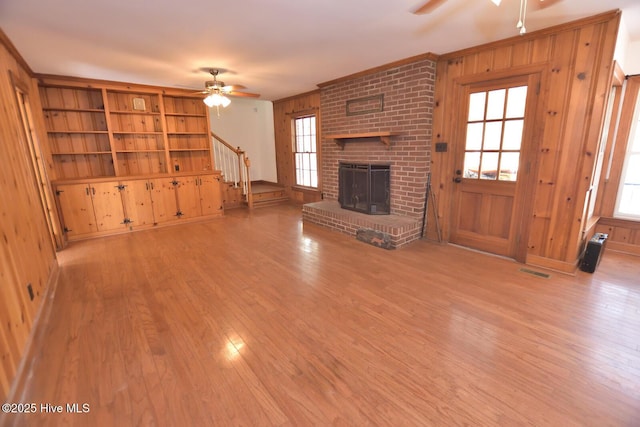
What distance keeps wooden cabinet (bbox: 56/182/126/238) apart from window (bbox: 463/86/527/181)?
5.35 m

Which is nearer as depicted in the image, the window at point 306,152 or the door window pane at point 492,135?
the door window pane at point 492,135

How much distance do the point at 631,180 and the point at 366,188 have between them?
10.7ft

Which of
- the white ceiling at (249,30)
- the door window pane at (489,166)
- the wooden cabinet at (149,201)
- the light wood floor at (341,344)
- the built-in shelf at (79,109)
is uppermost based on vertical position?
the white ceiling at (249,30)

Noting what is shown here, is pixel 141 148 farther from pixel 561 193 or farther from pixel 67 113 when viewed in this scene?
pixel 561 193

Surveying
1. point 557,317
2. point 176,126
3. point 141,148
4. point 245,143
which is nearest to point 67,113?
point 141,148

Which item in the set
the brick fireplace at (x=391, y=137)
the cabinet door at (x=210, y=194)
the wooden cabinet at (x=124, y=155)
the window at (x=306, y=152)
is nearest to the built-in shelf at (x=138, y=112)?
the wooden cabinet at (x=124, y=155)

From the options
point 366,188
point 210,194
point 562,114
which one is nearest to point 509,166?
point 562,114

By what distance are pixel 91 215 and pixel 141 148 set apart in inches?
57.2

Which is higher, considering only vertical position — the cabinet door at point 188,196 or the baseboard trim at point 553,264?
the cabinet door at point 188,196

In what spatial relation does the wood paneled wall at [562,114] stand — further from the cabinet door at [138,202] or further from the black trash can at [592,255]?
the cabinet door at [138,202]

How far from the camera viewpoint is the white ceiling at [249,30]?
2.38 meters

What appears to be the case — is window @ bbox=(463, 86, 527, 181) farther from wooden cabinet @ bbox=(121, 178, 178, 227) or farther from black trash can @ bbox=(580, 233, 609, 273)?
wooden cabinet @ bbox=(121, 178, 178, 227)

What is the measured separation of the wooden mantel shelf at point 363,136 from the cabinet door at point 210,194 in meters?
2.38

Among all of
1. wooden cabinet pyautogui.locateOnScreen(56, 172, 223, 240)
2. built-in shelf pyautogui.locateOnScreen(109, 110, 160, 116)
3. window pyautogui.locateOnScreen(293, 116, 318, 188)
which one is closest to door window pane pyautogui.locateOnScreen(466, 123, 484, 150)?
window pyautogui.locateOnScreen(293, 116, 318, 188)
